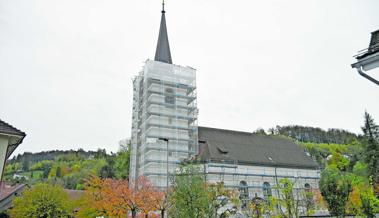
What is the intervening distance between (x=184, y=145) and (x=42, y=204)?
55.7 feet

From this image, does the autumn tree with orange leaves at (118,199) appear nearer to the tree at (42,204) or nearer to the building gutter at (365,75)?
the tree at (42,204)

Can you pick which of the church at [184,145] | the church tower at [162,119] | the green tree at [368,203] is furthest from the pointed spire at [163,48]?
the green tree at [368,203]

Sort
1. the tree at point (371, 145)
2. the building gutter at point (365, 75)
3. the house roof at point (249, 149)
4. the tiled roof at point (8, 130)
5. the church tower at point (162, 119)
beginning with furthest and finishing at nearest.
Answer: the tree at point (371, 145) < the house roof at point (249, 149) < the church tower at point (162, 119) < the tiled roof at point (8, 130) < the building gutter at point (365, 75)

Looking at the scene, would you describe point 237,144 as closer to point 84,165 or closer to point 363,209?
point 363,209

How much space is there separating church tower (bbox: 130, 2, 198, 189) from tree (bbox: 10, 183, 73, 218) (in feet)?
31.2

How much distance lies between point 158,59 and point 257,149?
18689 mm

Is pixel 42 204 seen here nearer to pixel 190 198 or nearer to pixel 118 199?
pixel 118 199

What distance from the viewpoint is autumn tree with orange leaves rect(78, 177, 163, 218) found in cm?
2891

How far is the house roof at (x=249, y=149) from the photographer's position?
1522 inches

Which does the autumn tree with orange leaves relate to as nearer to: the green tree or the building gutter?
the green tree

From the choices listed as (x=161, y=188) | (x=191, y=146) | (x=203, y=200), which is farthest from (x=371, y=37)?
(x=191, y=146)

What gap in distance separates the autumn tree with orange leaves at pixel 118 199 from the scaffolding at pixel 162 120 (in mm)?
4147

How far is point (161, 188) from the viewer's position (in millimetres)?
34281

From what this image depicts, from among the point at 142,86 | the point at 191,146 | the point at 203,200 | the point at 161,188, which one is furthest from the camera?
the point at 142,86
